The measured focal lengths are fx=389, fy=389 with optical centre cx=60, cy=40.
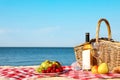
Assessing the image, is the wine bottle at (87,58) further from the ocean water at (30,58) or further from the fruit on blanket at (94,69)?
the ocean water at (30,58)

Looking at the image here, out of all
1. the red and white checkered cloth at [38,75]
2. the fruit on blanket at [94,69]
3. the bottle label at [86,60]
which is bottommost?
the red and white checkered cloth at [38,75]

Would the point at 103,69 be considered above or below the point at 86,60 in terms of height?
below

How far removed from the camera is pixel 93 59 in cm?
479

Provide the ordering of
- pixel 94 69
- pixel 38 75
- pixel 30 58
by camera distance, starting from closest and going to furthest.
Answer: pixel 38 75 < pixel 94 69 < pixel 30 58

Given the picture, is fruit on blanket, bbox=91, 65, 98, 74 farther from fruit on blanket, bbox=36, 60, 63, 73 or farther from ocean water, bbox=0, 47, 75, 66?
ocean water, bbox=0, 47, 75, 66

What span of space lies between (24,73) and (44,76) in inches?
15.6


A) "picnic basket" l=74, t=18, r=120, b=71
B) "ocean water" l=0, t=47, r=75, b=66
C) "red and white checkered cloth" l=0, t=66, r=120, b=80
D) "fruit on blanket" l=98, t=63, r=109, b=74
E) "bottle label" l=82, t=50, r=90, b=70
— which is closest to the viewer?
"red and white checkered cloth" l=0, t=66, r=120, b=80

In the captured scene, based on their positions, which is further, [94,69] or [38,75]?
[94,69]

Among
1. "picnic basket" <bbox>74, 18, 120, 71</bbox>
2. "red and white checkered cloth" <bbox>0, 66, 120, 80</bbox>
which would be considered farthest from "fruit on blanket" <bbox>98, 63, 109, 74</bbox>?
"picnic basket" <bbox>74, 18, 120, 71</bbox>

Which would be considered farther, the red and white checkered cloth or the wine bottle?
the wine bottle

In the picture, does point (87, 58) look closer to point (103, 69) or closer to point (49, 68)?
point (103, 69)

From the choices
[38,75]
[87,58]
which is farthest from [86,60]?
[38,75]

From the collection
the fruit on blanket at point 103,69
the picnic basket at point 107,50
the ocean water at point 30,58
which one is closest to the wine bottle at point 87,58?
the picnic basket at point 107,50

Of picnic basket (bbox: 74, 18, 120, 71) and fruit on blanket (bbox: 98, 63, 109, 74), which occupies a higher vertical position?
picnic basket (bbox: 74, 18, 120, 71)
